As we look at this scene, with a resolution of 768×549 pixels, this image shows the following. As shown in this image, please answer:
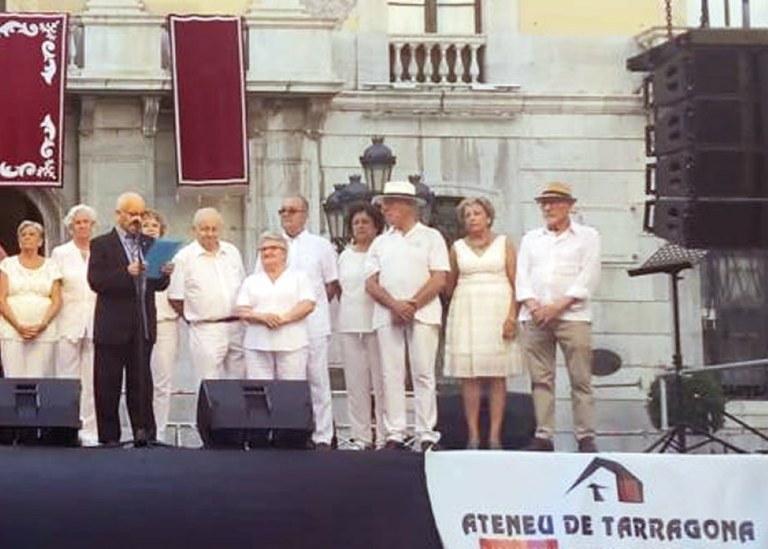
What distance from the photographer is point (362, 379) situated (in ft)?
32.2

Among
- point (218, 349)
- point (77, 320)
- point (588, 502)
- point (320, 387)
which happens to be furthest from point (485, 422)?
point (77, 320)

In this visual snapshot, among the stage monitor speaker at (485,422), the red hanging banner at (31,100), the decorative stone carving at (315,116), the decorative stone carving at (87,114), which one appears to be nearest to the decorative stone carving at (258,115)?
the decorative stone carving at (315,116)

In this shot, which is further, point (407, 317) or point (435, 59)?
point (435, 59)

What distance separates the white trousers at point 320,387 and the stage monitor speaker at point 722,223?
2.31 meters

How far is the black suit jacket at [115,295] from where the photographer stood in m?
9.28

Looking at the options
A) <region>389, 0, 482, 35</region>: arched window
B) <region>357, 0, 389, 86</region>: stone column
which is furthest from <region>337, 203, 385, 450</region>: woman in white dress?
<region>389, 0, 482, 35</region>: arched window

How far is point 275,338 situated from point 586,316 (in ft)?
A: 6.16

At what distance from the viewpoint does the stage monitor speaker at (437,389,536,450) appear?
977 cm

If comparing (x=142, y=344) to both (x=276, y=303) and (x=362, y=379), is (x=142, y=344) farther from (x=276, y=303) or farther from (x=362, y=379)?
(x=362, y=379)

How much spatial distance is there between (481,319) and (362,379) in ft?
2.76

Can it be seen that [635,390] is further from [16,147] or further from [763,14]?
[16,147]

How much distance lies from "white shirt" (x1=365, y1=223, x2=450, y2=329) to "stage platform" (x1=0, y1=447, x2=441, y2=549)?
4.22ft

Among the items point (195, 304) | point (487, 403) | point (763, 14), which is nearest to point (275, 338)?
point (195, 304)

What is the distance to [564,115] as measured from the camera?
17.4 m
